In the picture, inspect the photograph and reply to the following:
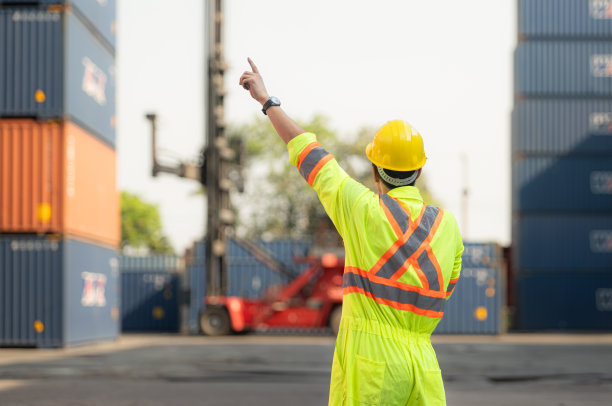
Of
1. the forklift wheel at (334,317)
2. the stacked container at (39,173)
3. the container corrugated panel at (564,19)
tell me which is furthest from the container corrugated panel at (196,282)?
the container corrugated panel at (564,19)

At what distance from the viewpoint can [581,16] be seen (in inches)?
1227

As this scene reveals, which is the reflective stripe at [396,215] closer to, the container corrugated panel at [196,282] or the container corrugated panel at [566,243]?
the container corrugated panel at [196,282]

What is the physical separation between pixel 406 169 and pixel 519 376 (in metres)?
9.83

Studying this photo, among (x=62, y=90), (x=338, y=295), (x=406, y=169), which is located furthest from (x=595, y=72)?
(x=406, y=169)

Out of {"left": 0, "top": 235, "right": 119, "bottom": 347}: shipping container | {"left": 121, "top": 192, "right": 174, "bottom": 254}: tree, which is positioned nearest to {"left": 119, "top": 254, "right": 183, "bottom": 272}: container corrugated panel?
{"left": 0, "top": 235, "right": 119, "bottom": 347}: shipping container

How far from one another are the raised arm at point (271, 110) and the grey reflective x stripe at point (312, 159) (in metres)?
0.08

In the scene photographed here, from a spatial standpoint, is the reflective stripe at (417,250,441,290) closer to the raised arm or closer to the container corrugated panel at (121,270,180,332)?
the raised arm

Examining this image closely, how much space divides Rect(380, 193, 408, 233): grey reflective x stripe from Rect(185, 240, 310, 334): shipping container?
78.3ft

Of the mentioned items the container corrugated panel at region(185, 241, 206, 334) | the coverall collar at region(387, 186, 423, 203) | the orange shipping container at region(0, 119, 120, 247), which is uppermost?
the orange shipping container at region(0, 119, 120, 247)

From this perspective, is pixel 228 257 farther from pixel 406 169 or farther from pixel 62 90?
pixel 406 169

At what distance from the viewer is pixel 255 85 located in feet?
9.39

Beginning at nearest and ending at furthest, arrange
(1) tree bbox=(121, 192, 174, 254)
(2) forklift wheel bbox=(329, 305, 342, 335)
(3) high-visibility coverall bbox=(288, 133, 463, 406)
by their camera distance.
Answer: (3) high-visibility coverall bbox=(288, 133, 463, 406) → (2) forklift wheel bbox=(329, 305, 342, 335) → (1) tree bbox=(121, 192, 174, 254)

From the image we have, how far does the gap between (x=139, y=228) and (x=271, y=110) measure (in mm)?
82031

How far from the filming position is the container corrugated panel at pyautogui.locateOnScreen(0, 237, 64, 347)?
55.0 ft
